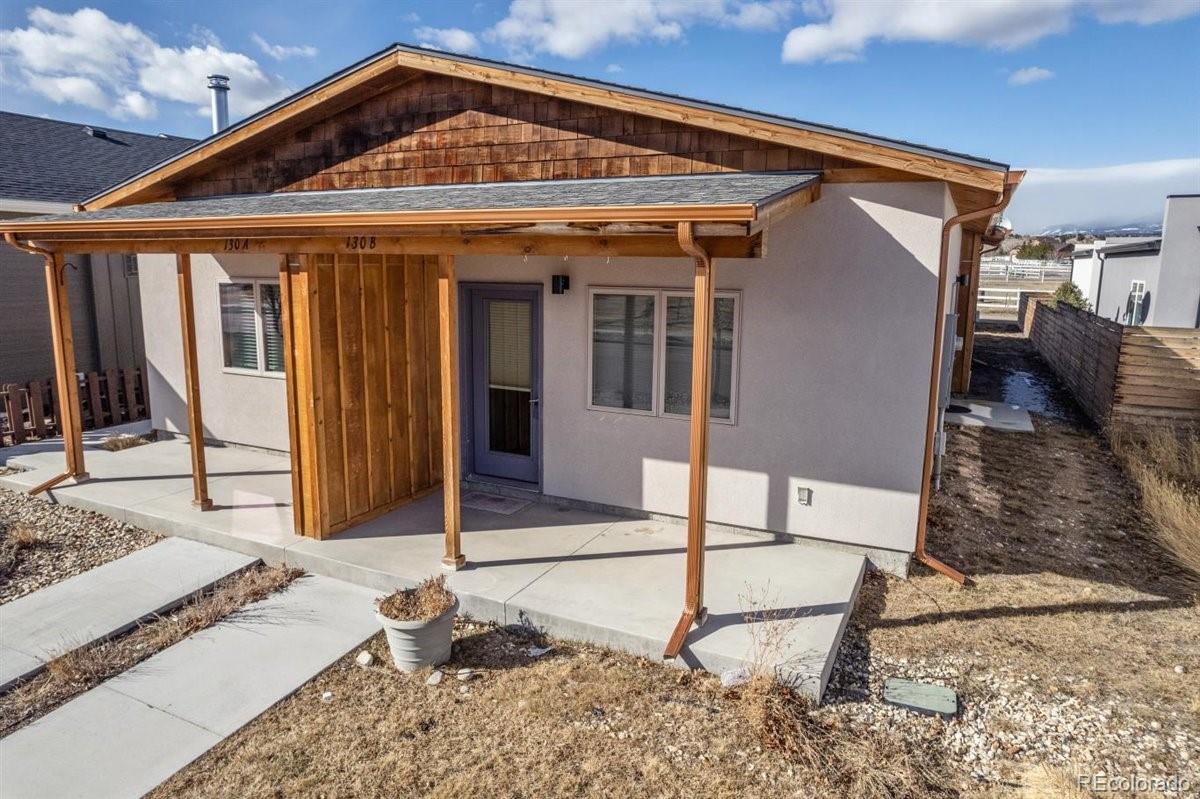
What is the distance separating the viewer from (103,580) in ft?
19.6

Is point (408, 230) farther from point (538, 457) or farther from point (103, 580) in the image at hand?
point (103, 580)

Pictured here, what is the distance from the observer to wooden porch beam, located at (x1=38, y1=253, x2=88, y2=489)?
7617mm

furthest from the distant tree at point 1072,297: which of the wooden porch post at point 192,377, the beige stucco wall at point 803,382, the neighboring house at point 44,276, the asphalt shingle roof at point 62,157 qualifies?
the asphalt shingle roof at point 62,157

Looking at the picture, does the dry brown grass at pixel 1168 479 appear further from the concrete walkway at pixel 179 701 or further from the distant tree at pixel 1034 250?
the distant tree at pixel 1034 250

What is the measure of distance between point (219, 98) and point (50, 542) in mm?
10460

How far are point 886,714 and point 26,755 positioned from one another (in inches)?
187

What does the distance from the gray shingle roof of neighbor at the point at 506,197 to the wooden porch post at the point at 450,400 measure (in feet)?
1.77

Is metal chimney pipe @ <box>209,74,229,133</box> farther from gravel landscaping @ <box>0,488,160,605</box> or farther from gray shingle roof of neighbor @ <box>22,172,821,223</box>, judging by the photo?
gravel landscaping @ <box>0,488,160,605</box>

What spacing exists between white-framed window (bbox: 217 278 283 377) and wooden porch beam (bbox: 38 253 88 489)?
160cm

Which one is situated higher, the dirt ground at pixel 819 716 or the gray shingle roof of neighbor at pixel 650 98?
the gray shingle roof of neighbor at pixel 650 98

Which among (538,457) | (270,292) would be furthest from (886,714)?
(270,292)

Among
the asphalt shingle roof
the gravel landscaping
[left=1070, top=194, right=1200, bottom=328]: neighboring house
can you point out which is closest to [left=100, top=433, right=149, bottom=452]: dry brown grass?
the gravel landscaping

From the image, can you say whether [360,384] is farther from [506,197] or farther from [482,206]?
[482,206]

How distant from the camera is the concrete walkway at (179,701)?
3764 millimetres
